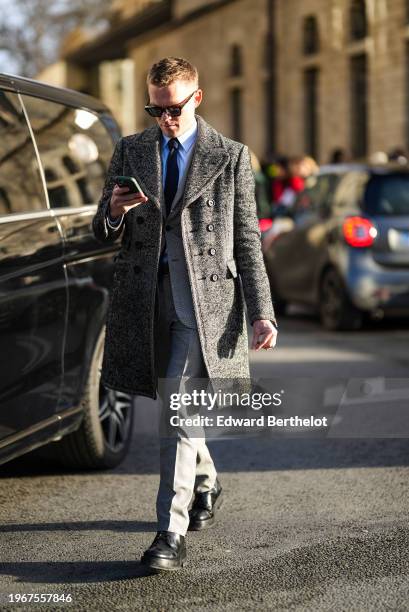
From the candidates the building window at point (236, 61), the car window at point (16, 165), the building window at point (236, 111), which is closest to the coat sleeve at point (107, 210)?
the car window at point (16, 165)

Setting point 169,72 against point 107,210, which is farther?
point 107,210

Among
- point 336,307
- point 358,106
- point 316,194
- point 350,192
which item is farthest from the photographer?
point 358,106

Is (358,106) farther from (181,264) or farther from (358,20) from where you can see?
(181,264)

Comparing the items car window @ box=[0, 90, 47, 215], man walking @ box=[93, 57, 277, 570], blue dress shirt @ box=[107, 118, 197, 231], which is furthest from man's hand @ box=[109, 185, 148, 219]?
car window @ box=[0, 90, 47, 215]

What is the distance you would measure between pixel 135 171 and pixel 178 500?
4.00 feet

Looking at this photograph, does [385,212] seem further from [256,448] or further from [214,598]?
[214,598]

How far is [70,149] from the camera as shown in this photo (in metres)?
6.59

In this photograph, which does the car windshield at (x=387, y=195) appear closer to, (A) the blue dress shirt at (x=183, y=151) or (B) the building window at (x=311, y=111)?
(A) the blue dress shirt at (x=183, y=151)

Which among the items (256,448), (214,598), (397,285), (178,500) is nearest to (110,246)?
(256,448)

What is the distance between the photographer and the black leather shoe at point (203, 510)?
5602mm

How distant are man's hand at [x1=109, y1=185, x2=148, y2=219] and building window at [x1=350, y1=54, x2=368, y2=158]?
26089 millimetres

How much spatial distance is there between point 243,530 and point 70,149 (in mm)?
2110

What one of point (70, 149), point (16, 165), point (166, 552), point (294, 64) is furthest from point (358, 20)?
point (166, 552)

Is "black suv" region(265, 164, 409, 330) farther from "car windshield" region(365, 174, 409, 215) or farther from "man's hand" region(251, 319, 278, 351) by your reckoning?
"man's hand" region(251, 319, 278, 351)
